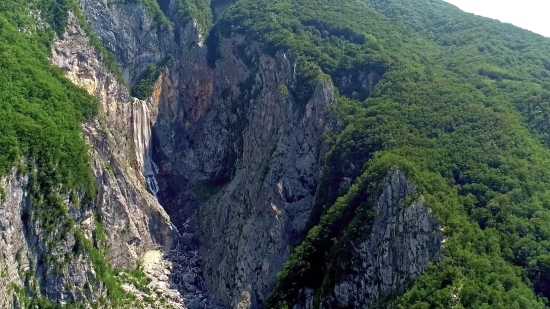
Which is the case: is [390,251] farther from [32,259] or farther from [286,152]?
[32,259]

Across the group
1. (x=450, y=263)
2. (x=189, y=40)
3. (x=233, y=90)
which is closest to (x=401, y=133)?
(x=450, y=263)

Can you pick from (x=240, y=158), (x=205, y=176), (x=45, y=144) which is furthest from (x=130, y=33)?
(x=45, y=144)

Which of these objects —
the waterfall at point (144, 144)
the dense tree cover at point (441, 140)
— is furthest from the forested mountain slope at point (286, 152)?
the waterfall at point (144, 144)

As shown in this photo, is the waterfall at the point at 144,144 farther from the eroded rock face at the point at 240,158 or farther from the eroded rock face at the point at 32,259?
the eroded rock face at the point at 32,259

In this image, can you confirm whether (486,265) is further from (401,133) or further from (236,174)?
(236,174)

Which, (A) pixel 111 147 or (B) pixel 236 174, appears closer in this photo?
(A) pixel 111 147

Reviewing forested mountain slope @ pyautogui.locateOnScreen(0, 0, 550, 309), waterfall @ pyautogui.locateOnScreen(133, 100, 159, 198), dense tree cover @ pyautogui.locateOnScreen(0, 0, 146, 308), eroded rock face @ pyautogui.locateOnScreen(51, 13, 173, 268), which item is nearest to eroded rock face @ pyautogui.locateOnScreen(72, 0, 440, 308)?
forested mountain slope @ pyautogui.locateOnScreen(0, 0, 550, 309)
